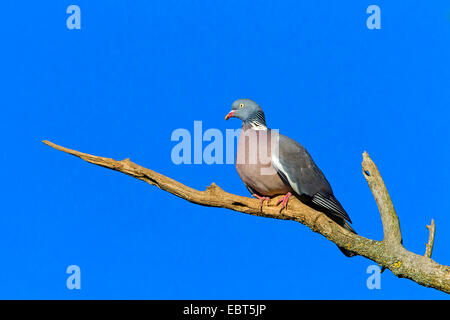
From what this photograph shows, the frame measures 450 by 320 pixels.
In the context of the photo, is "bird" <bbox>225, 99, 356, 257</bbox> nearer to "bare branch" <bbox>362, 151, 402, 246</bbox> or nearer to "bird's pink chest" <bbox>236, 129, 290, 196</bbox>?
"bird's pink chest" <bbox>236, 129, 290, 196</bbox>

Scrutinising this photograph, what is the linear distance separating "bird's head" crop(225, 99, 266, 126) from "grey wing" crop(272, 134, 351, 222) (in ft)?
1.23

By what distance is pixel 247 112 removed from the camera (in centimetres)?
870

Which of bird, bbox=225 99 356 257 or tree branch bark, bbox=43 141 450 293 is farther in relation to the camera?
bird, bbox=225 99 356 257

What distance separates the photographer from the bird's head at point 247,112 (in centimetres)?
870

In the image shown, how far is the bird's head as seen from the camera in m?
8.70

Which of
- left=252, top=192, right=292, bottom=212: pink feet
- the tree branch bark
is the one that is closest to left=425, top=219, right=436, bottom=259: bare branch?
the tree branch bark

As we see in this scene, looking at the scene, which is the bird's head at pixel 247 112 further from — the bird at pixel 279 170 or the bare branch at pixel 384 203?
the bare branch at pixel 384 203

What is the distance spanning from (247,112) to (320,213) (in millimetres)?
1572

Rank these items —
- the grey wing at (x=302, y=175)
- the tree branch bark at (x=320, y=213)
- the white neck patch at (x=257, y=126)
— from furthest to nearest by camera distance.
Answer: the white neck patch at (x=257, y=126)
the grey wing at (x=302, y=175)
the tree branch bark at (x=320, y=213)

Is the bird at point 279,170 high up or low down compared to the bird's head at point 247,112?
down

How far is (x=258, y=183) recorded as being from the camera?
840 cm

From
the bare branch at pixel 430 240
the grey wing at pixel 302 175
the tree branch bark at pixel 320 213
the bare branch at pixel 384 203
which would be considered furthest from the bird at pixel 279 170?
the bare branch at pixel 430 240

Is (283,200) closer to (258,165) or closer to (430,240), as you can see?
(258,165)

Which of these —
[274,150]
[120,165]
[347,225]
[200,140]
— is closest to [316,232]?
[347,225]
